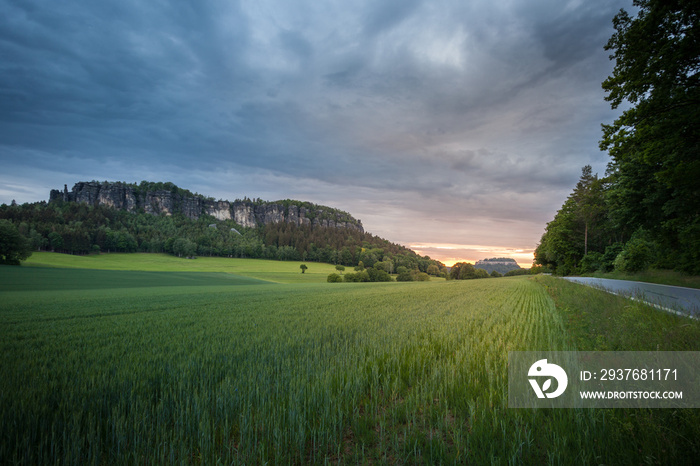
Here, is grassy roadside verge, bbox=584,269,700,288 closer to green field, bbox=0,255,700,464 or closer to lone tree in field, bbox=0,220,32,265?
green field, bbox=0,255,700,464

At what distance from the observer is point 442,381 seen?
204 inches

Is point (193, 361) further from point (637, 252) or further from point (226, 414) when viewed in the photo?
point (637, 252)

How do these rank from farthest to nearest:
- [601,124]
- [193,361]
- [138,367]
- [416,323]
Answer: [601,124]
[416,323]
[193,361]
[138,367]

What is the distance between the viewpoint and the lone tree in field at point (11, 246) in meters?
51.7

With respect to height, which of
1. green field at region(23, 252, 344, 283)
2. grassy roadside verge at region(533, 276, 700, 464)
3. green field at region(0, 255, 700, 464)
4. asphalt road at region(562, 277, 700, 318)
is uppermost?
asphalt road at region(562, 277, 700, 318)

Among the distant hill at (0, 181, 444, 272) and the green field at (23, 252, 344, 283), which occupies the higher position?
the distant hill at (0, 181, 444, 272)

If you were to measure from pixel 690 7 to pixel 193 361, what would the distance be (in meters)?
22.5

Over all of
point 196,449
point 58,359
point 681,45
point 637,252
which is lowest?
point 58,359

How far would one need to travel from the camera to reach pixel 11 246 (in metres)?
52.4

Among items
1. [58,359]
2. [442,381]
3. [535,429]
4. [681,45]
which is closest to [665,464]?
[535,429]

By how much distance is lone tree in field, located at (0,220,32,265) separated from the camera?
51.7m

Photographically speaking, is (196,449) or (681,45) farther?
(681,45)

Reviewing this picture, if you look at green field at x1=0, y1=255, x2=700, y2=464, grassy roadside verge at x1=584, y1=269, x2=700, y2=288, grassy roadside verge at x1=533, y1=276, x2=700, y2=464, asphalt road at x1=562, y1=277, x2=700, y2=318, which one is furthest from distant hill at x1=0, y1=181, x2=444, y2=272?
green field at x1=0, y1=255, x2=700, y2=464

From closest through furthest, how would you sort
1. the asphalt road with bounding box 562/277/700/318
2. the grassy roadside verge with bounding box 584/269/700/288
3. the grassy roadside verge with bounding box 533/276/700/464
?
the grassy roadside verge with bounding box 533/276/700/464
the asphalt road with bounding box 562/277/700/318
the grassy roadside verge with bounding box 584/269/700/288
